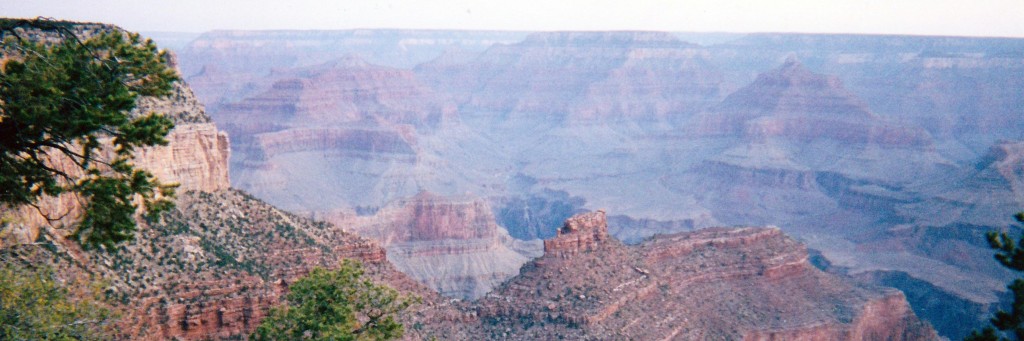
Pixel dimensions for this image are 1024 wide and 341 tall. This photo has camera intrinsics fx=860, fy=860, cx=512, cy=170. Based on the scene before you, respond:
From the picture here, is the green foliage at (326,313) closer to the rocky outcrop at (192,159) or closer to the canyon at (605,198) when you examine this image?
the canyon at (605,198)

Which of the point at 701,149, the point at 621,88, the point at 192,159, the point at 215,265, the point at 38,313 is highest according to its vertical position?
the point at 621,88

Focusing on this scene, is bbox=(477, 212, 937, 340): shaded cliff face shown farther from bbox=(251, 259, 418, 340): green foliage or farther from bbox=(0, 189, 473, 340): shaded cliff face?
bbox=(251, 259, 418, 340): green foliage

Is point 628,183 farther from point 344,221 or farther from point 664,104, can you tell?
point 344,221

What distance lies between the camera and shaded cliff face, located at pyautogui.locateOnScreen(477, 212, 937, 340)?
36281 mm

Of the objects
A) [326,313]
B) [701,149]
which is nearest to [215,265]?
[326,313]

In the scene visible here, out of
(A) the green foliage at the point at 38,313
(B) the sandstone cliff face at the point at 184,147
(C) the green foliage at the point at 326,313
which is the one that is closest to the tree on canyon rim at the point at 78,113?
(A) the green foliage at the point at 38,313

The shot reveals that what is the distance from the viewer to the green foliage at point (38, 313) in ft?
55.4

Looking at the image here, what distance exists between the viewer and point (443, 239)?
82.1 m

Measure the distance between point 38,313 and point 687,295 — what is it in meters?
30.6

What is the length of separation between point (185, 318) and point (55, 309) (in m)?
7.60

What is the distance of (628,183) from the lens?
448 feet

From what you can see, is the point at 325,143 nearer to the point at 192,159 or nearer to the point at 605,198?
the point at 605,198

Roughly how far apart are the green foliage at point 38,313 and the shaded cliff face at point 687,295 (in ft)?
60.6

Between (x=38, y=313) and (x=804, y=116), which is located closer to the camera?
(x=38, y=313)
